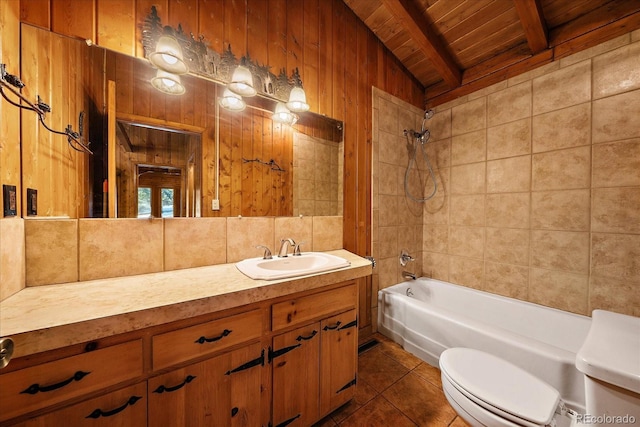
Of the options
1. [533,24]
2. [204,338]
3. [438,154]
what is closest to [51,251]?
[204,338]

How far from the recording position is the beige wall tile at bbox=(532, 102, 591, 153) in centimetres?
155

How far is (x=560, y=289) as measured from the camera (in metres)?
1.65

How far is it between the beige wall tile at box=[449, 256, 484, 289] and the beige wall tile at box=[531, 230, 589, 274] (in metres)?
0.40

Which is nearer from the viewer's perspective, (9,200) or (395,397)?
(9,200)

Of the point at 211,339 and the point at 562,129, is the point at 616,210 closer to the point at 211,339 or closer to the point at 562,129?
the point at 562,129

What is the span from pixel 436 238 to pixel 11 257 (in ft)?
9.41

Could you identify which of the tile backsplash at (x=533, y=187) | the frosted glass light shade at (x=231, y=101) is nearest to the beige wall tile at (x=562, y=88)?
the tile backsplash at (x=533, y=187)

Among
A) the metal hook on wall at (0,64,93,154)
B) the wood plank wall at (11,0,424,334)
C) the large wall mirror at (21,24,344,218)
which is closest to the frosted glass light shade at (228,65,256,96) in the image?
the large wall mirror at (21,24,344,218)

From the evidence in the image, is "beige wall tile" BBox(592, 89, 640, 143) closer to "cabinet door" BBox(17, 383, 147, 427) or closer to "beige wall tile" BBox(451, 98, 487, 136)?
"beige wall tile" BBox(451, 98, 487, 136)

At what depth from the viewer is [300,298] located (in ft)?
3.53

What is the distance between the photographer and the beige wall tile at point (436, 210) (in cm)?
231

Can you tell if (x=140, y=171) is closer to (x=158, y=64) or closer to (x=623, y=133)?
(x=158, y=64)

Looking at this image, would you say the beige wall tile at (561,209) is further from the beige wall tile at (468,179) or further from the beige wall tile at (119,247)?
the beige wall tile at (119,247)

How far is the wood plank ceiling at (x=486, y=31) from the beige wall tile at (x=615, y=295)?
1.62 meters
